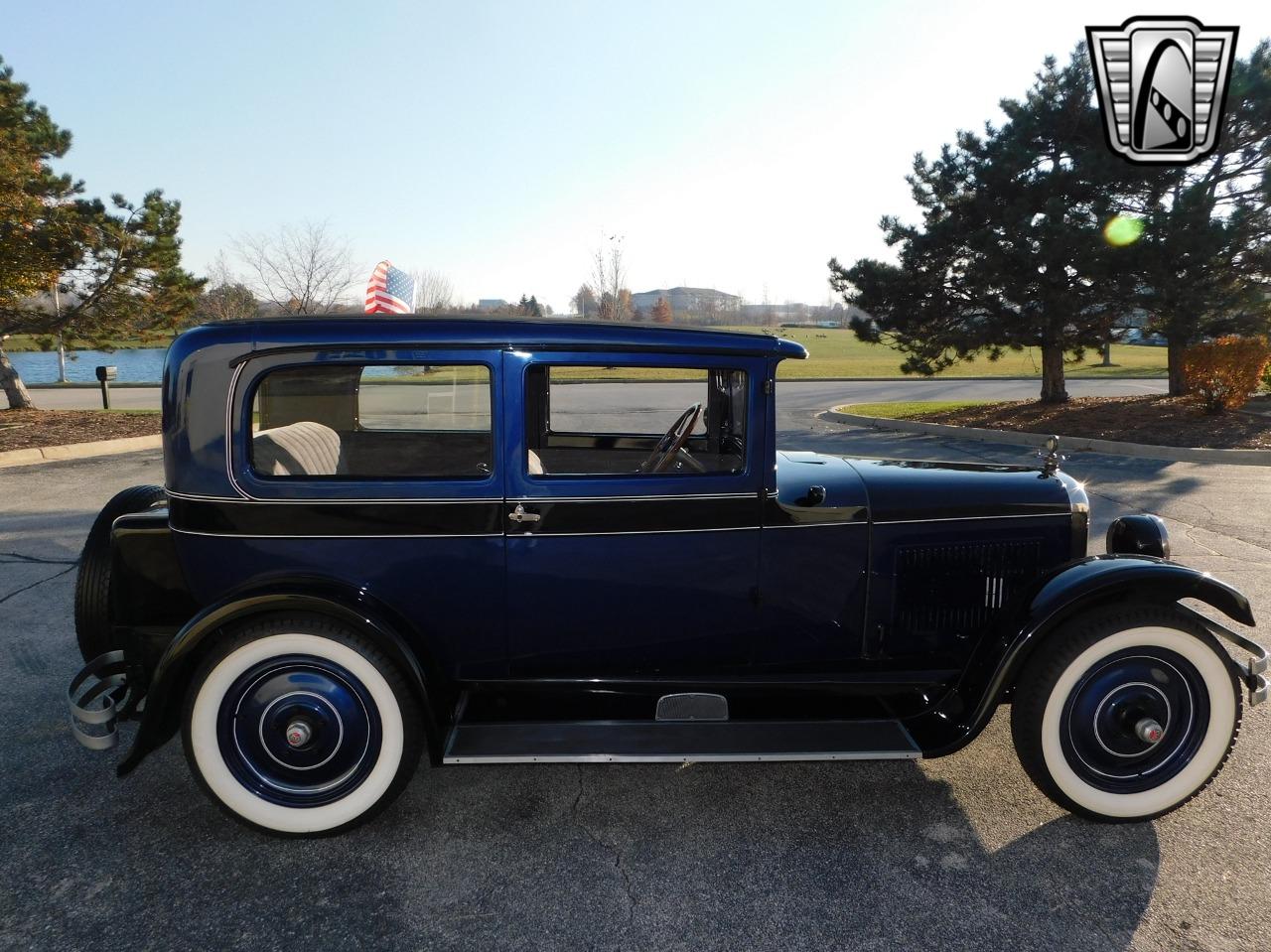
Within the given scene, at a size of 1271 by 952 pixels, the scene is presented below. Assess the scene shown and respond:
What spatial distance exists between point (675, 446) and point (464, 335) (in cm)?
88

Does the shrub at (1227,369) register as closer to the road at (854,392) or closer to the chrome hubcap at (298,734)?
the road at (854,392)

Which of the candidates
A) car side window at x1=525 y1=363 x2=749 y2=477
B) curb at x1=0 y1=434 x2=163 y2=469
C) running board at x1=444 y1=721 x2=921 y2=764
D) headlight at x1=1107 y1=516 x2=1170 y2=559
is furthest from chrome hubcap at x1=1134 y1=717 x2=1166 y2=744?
curb at x1=0 y1=434 x2=163 y2=469

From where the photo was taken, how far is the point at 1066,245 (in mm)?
12148

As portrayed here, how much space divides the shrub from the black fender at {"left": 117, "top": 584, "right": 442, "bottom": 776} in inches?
551

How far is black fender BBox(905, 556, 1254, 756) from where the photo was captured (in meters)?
2.59

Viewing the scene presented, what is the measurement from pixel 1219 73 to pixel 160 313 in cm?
1647

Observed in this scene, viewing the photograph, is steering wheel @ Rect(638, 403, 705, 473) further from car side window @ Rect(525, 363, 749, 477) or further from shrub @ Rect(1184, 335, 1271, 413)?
shrub @ Rect(1184, 335, 1271, 413)

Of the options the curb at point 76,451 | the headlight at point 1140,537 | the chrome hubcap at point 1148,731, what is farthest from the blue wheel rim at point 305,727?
the curb at point 76,451

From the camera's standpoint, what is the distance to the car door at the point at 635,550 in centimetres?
265

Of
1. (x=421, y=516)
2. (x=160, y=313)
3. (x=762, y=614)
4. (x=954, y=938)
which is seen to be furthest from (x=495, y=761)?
(x=160, y=313)

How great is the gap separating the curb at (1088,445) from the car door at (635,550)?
9.71 m

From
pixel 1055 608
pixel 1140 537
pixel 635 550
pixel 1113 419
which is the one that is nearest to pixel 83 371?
pixel 1113 419

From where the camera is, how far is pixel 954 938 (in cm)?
212

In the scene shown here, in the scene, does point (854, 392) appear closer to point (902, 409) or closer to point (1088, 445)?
point (902, 409)
